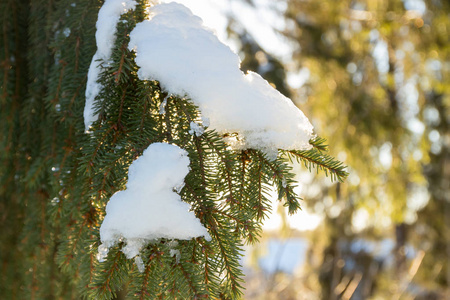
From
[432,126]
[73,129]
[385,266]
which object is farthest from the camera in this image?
[385,266]

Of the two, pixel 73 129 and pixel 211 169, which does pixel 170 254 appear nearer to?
pixel 211 169

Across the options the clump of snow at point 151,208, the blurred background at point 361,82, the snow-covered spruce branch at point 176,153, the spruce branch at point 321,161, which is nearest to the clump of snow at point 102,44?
the snow-covered spruce branch at point 176,153

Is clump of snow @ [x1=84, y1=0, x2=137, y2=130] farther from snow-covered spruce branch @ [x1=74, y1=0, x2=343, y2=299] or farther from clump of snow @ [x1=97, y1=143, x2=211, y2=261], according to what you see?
clump of snow @ [x1=97, y1=143, x2=211, y2=261]

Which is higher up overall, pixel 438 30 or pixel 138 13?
pixel 438 30

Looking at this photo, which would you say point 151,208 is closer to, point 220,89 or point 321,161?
point 220,89

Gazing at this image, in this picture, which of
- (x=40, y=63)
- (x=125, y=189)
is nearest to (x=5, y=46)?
(x=40, y=63)

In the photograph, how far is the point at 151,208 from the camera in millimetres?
668

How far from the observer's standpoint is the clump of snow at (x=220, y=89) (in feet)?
2.61

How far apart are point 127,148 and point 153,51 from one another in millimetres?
220

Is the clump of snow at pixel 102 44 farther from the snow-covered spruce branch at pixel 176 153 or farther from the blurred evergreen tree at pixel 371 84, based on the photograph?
the blurred evergreen tree at pixel 371 84

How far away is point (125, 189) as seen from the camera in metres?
0.74

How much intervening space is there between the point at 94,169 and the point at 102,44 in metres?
0.30

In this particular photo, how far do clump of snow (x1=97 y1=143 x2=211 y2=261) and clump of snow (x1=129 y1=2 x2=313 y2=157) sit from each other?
0.49 ft

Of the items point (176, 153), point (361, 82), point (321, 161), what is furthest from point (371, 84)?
point (176, 153)
